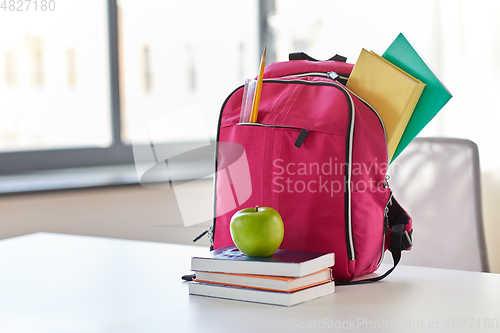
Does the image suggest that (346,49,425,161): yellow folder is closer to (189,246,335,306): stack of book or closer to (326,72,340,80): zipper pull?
(326,72,340,80): zipper pull

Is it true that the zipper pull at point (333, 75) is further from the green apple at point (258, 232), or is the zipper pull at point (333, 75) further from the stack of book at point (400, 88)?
the green apple at point (258, 232)

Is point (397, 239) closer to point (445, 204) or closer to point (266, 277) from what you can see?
point (266, 277)

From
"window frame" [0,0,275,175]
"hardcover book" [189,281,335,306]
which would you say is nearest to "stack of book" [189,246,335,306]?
"hardcover book" [189,281,335,306]

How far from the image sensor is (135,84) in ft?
7.25

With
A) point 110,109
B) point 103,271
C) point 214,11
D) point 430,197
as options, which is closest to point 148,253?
point 103,271

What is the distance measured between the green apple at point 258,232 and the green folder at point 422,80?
0.32 metres

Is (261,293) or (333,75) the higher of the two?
(333,75)

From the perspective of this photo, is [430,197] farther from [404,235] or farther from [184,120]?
[184,120]

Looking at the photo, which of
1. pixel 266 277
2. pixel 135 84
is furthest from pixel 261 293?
pixel 135 84

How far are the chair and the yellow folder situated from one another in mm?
573

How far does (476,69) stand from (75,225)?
1.48m

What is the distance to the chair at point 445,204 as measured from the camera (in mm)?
1482

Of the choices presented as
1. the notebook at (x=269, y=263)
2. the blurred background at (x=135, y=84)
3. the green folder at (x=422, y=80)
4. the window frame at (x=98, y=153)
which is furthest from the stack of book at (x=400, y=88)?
the window frame at (x=98, y=153)

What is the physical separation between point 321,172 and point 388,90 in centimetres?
19
